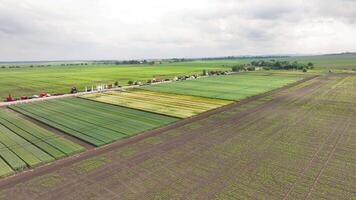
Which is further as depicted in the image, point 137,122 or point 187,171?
point 137,122

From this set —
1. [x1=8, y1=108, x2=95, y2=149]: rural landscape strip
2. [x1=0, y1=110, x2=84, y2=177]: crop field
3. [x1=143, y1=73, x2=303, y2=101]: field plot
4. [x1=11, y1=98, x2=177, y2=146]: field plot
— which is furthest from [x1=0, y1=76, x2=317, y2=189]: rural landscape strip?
[x1=143, y1=73, x2=303, y2=101]: field plot

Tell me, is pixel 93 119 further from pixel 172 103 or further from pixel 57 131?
pixel 172 103

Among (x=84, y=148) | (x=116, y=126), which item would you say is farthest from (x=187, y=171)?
(x=116, y=126)

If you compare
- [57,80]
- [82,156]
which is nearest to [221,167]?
[82,156]

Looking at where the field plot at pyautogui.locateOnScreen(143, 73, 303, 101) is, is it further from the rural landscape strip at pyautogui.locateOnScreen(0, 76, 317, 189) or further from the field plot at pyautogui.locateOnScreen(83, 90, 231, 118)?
the rural landscape strip at pyautogui.locateOnScreen(0, 76, 317, 189)

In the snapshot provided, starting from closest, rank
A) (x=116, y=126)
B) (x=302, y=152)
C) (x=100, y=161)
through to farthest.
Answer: (x=100, y=161) < (x=302, y=152) < (x=116, y=126)

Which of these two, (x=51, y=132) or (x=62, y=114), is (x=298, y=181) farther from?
(x=62, y=114)
